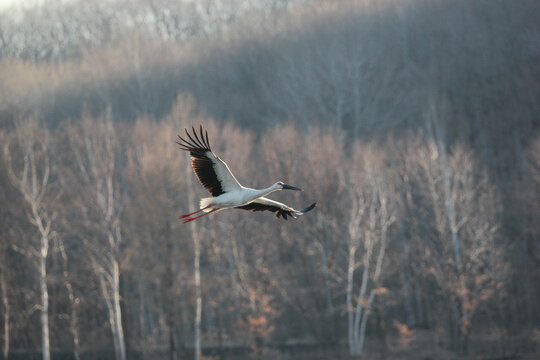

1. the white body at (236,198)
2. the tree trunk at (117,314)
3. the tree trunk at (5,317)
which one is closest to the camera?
the white body at (236,198)

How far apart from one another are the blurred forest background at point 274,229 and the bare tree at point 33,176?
0.14 m

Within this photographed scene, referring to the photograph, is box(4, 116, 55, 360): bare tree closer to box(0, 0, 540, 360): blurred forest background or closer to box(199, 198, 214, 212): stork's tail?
box(0, 0, 540, 360): blurred forest background

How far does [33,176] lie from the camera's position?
3319 cm

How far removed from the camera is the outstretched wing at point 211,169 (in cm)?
1574

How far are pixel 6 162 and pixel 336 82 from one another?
30.6 m

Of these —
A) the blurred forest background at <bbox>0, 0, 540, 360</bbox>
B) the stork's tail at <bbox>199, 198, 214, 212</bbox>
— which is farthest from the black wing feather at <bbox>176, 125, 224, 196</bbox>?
the blurred forest background at <bbox>0, 0, 540, 360</bbox>

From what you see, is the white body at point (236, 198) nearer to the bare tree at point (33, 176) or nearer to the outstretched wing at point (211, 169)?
the outstretched wing at point (211, 169)

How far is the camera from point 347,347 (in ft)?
116

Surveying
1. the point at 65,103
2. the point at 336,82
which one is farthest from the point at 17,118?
the point at 336,82

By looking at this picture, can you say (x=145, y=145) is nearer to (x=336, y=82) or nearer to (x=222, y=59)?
(x=336, y=82)

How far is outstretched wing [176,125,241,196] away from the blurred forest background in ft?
58.8

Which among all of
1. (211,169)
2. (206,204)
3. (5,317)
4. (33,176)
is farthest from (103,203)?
(211,169)

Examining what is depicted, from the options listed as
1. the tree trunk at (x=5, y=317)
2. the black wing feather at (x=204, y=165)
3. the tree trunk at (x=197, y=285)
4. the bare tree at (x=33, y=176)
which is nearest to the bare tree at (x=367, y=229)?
the tree trunk at (x=197, y=285)

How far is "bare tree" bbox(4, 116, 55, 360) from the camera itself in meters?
32.8
